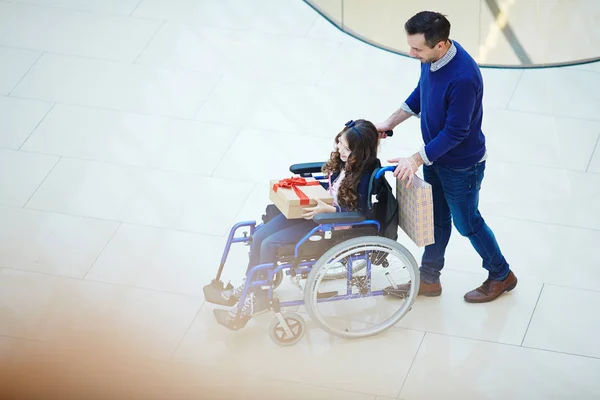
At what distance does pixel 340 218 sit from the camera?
3.43 meters

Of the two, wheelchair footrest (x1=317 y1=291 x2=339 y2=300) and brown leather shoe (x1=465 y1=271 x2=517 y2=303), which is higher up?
wheelchair footrest (x1=317 y1=291 x2=339 y2=300)

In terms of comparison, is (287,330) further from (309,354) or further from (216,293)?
(216,293)

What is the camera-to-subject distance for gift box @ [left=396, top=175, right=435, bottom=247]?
3.44 meters

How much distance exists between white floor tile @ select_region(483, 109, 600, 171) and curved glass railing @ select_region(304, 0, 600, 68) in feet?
1.91

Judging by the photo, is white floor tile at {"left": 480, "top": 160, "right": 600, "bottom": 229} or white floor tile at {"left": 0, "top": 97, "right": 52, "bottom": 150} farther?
white floor tile at {"left": 0, "top": 97, "right": 52, "bottom": 150}

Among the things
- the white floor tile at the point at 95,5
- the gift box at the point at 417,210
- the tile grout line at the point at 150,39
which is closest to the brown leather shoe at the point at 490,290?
the gift box at the point at 417,210

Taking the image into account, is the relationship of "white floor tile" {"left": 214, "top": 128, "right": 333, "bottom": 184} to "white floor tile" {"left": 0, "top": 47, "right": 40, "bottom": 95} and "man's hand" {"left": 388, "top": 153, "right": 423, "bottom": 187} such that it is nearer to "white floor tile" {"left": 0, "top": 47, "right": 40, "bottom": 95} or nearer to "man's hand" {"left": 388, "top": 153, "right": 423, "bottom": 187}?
"man's hand" {"left": 388, "top": 153, "right": 423, "bottom": 187}

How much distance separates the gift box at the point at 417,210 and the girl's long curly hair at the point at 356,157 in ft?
0.59

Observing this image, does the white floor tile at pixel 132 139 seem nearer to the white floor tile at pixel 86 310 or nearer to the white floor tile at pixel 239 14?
the white floor tile at pixel 86 310

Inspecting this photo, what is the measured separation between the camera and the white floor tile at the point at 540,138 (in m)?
4.76

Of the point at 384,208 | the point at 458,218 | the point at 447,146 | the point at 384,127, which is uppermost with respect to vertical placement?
the point at 447,146

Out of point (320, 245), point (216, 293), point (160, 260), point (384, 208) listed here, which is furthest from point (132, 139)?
point (384, 208)

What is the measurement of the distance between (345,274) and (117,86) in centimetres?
212

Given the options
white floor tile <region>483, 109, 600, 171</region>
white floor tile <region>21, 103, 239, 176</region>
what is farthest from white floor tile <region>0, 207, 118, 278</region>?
white floor tile <region>483, 109, 600, 171</region>
